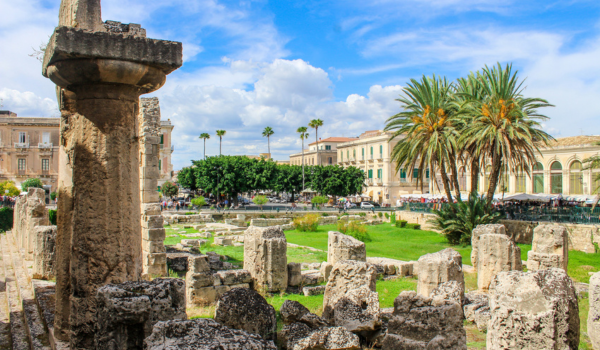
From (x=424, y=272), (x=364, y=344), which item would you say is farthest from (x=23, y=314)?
(x=424, y=272)

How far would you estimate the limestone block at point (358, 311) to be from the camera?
6398 mm

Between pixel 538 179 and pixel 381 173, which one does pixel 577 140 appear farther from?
pixel 381 173

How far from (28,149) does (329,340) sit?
47003mm

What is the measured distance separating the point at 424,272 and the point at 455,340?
12.2 ft

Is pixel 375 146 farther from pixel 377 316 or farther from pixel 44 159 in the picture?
pixel 377 316

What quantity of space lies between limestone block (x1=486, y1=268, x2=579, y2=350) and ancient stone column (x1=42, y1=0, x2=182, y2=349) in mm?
3487

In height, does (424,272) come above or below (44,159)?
below

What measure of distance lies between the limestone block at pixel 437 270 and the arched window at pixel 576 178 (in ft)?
102

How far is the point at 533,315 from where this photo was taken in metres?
3.14

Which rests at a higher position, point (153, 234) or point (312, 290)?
point (153, 234)

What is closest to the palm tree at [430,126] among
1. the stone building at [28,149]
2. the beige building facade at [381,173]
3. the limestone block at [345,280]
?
the limestone block at [345,280]

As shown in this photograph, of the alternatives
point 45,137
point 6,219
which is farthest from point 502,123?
point 45,137

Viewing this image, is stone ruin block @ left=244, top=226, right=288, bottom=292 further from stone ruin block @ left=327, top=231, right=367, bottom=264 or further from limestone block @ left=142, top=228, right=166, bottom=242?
limestone block @ left=142, top=228, right=166, bottom=242

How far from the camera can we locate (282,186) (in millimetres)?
50938
